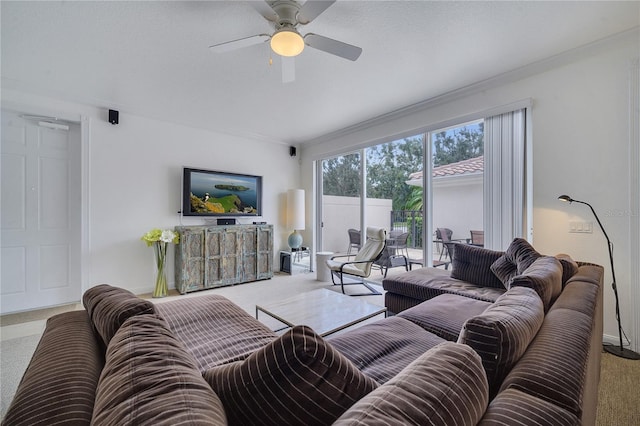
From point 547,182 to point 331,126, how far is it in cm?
301

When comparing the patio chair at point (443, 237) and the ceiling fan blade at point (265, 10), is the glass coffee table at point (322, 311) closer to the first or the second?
the patio chair at point (443, 237)

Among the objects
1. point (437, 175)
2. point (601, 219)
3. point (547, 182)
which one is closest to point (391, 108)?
point (437, 175)

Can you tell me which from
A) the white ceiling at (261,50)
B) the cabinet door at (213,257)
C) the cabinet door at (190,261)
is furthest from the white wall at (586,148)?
the cabinet door at (190,261)

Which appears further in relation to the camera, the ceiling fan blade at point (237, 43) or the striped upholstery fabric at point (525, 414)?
the ceiling fan blade at point (237, 43)

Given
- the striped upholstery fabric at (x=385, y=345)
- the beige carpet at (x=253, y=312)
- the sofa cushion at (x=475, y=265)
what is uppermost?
the sofa cushion at (x=475, y=265)

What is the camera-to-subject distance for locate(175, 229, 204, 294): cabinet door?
3928mm

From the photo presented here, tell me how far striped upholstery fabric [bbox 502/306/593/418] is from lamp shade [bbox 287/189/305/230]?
445 centimetres

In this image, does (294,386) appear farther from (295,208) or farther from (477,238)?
(295,208)

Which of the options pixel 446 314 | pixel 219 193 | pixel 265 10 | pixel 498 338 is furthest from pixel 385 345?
pixel 219 193

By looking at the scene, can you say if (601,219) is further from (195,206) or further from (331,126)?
(195,206)

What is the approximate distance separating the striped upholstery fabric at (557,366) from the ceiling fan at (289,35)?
1976 millimetres

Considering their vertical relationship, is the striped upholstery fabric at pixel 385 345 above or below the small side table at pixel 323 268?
above

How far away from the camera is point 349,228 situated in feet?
17.1

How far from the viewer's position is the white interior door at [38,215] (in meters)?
3.17
